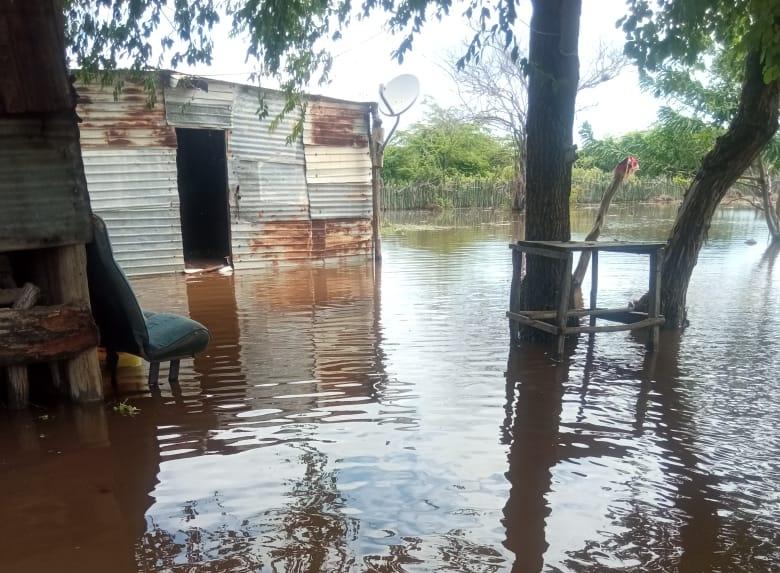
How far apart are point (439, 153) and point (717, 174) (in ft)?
113

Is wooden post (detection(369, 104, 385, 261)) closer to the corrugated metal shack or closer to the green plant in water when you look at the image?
the corrugated metal shack

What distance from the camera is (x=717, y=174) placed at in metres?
7.58

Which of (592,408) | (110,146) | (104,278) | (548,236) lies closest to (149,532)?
(104,278)

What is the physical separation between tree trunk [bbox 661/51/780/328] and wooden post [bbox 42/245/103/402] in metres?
6.14

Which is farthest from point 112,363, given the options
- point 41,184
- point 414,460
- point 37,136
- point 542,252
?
point 542,252

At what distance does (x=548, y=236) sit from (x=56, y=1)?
475 cm

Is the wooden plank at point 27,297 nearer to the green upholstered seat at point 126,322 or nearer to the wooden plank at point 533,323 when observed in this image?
the green upholstered seat at point 126,322

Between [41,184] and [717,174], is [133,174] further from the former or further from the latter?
[717,174]

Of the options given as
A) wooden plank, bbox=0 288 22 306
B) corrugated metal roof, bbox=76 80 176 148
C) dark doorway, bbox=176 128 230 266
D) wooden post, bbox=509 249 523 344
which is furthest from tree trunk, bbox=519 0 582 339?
dark doorway, bbox=176 128 230 266

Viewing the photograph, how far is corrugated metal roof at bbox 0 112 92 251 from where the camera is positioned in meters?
4.52

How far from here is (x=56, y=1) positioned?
464cm

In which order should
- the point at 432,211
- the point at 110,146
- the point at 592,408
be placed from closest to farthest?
the point at 592,408, the point at 110,146, the point at 432,211

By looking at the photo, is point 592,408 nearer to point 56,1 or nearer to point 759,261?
point 56,1

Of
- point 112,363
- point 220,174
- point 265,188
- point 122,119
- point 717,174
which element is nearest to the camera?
point 112,363
